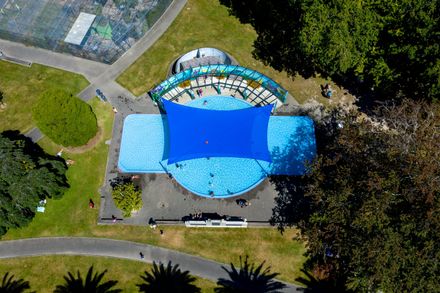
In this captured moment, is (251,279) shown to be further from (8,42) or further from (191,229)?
(8,42)

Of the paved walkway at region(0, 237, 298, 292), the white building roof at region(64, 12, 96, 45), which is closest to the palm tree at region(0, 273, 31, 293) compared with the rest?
the paved walkway at region(0, 237, 298, 292)

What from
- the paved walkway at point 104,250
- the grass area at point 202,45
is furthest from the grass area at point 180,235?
the grass area at point 202,45

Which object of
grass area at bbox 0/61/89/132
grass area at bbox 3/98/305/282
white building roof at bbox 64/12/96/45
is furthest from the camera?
white building roof at bbox 64/12/96/45

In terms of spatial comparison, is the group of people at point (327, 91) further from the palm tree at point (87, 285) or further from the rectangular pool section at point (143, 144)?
the palm tree at point (87, 285)

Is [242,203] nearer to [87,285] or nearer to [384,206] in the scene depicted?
[384,206]

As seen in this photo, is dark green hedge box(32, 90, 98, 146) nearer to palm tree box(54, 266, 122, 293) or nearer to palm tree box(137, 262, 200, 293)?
palm tree box(54, 266, 122, 293)

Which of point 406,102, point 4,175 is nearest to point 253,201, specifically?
point 406,102
